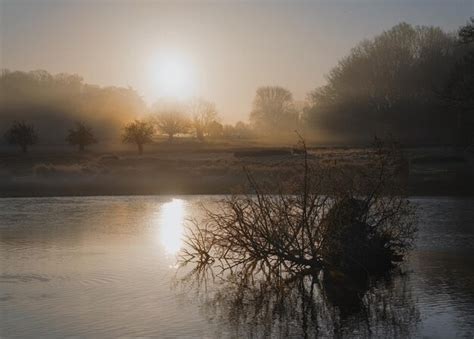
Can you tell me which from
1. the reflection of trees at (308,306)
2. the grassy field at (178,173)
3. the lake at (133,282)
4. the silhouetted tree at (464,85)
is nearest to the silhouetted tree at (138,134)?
the grassy field at (178,173)

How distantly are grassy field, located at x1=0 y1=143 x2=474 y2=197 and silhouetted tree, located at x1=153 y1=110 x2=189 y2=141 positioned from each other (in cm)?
2583

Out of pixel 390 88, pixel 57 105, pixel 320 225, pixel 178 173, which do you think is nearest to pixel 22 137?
pixel 57 105

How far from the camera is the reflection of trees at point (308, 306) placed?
40.0ft

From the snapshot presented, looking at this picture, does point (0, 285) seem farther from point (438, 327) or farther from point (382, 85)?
point (382, 85)

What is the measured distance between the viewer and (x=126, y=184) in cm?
4559

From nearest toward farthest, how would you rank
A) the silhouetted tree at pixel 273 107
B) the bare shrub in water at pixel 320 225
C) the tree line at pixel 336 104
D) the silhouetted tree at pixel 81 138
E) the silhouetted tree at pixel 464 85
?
1. the bare shrub in water at pixel 320 225
2. the silhouetted tree at pixel 464 85
3. the tree line at pixel 336 104
4. the silhouetted tree at pixel 81 138
5. the silhouetted tree at pixel 273 107

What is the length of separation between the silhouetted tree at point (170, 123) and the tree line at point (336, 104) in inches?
4.5

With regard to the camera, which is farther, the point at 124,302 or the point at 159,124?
the point at 159,124

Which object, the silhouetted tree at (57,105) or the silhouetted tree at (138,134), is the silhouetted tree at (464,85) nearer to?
the silhouetted tree at (138,134)

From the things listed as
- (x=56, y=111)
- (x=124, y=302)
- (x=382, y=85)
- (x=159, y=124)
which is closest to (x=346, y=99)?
A: (x=382, y=85)

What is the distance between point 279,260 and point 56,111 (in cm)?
6808

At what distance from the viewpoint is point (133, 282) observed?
53.3 feet

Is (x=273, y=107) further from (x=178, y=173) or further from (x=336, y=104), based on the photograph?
(x=178, y=173)

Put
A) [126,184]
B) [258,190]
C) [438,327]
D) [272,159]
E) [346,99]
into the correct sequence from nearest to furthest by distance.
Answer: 1. [438,327]
2. [258,190]
3. [126,184]
4. [272,159]
5. [346,99]
